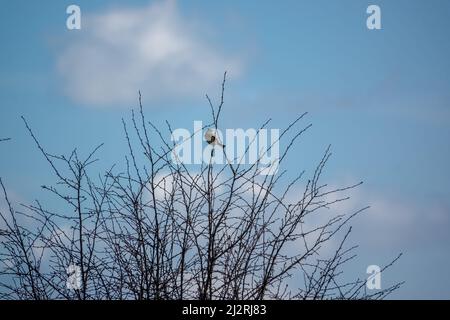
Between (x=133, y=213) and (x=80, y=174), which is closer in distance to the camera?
(x=133, y=213)

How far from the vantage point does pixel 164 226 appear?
165 inches

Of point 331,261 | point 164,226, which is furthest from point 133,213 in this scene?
point 331,261

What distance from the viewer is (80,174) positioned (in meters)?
4.71

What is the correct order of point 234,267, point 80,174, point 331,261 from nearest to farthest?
point 234,267 → point 331,261 → point 80,174
